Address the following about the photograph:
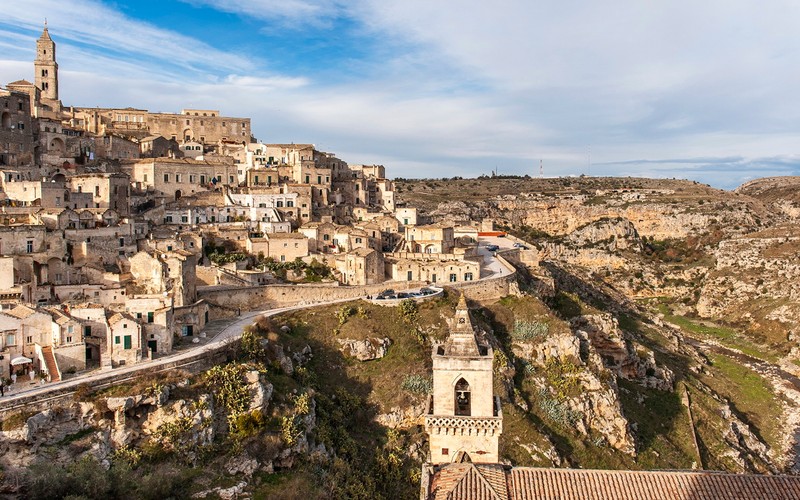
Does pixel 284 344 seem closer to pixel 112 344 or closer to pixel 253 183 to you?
pixel 112 344

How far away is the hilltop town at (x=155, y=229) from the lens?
3172 centimetres

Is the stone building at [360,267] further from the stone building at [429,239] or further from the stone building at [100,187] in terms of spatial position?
the stone building at [100,187]

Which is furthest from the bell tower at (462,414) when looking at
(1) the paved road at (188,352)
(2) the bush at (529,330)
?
(2) the bush at (529,330)

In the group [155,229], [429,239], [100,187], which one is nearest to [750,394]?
[429,239]

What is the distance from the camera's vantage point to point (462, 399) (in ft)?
80.1

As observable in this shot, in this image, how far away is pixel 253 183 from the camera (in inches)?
2516

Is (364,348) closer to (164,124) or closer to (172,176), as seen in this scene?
(172,176)

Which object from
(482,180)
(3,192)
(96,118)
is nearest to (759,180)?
(482,180)

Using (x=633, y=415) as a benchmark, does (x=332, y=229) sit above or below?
above

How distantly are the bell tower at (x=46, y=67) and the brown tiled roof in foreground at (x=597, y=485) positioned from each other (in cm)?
6942

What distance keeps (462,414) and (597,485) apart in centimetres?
556

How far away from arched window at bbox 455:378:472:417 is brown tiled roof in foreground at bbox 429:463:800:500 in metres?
3.18

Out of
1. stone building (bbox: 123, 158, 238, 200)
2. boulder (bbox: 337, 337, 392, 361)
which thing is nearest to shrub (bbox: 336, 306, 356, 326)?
boulder (bbox: 337, 337, 392, 361)

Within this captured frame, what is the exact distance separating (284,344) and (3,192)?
25.3 metres
